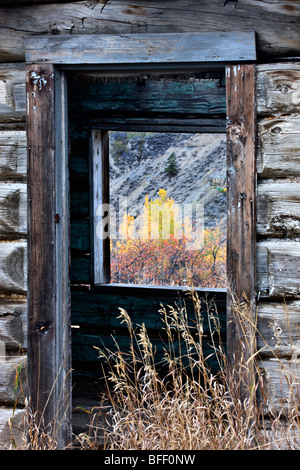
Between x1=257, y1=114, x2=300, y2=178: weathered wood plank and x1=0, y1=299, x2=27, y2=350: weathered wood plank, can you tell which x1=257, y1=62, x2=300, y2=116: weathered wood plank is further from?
x1=0, y1=299, x2=27, y2=350: weathered wood plank

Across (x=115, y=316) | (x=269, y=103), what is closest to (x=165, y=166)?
→ (x=115, y=316)

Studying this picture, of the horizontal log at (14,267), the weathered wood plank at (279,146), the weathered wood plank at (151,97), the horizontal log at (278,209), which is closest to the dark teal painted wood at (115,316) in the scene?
the weathered wood plank at (151,97)

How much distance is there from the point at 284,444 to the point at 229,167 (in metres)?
1.49

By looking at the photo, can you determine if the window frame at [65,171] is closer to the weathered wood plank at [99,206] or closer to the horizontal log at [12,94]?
the horizontal log at [12,94]

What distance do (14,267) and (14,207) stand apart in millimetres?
359

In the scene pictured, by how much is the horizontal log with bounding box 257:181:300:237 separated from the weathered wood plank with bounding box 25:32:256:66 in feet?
2.35

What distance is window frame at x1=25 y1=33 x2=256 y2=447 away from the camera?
3.07 m

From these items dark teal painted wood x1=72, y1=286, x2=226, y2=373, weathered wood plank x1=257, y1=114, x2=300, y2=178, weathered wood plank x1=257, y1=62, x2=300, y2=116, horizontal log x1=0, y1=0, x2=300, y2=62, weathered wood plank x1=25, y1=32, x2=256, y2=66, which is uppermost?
horizontal log x1=0, y1=0, x2=300, y2=62

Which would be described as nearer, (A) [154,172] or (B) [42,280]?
(B) [42,280]

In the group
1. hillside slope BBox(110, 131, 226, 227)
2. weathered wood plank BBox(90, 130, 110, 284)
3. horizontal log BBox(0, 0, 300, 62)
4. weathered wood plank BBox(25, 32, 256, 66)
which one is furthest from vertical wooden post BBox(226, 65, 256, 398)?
hillside slope BBox(110, 131, 226, 227)

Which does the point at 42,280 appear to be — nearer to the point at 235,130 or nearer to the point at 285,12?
the point at 235,130

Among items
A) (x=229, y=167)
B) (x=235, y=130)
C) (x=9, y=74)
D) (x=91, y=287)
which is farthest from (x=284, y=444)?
(x=91, y=287)

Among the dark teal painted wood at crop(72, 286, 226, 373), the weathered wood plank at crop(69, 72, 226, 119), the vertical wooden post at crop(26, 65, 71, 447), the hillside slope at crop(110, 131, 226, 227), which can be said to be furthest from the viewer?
the hillside slope at crop(110, 131, 226, 227)

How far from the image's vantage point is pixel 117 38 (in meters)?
3.17
